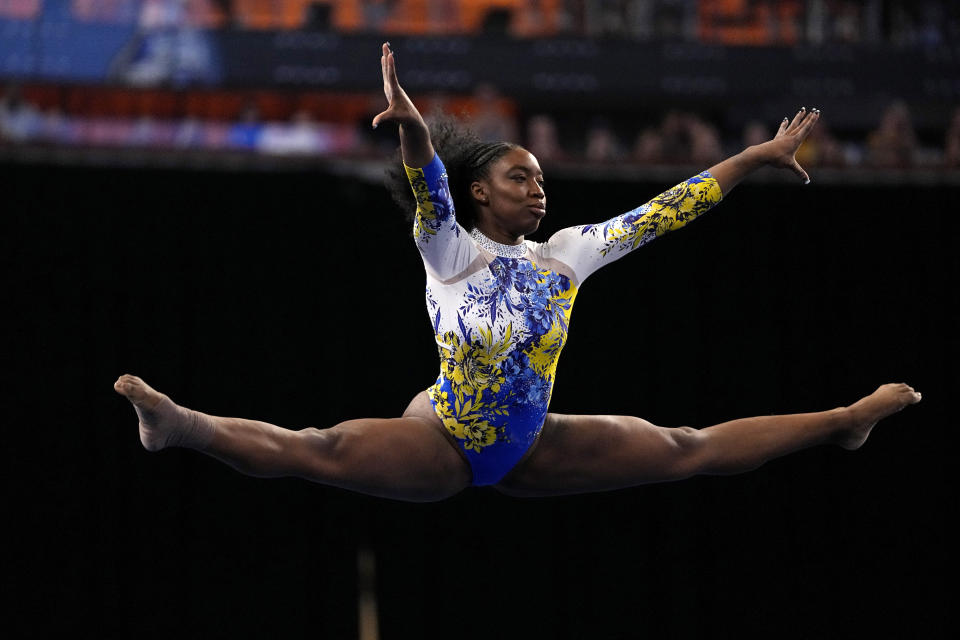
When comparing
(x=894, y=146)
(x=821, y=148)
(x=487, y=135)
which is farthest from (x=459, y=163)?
(x=821, y=148)

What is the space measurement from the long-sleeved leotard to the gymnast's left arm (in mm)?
36

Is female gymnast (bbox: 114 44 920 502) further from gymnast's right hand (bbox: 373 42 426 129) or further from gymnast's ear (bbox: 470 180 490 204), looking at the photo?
gymnast's right hand (bbox: 373 42 426 129)

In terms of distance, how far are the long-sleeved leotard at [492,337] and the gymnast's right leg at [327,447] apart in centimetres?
9

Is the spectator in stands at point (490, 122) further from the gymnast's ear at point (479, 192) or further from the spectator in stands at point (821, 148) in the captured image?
the gymnast's ear at point (479, 192)

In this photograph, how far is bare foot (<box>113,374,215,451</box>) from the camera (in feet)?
8.63

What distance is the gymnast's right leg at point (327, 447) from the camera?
2684 millimetres

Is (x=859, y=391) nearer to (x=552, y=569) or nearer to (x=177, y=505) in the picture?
(x=552, y=569)

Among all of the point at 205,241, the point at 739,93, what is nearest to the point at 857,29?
the point at 739,93

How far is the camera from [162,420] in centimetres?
266

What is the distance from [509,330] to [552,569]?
236 centimetres

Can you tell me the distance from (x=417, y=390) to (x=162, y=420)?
248cm

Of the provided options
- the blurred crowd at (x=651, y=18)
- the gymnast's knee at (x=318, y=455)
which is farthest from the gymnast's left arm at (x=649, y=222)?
the blurred crowd at (x=651, y=18)

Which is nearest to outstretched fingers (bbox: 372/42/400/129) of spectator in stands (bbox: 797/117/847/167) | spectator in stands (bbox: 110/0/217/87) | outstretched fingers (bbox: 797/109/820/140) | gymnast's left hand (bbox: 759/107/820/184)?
gymnast's left hand (bbox: 759/107/820/184)

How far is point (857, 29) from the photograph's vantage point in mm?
7914
